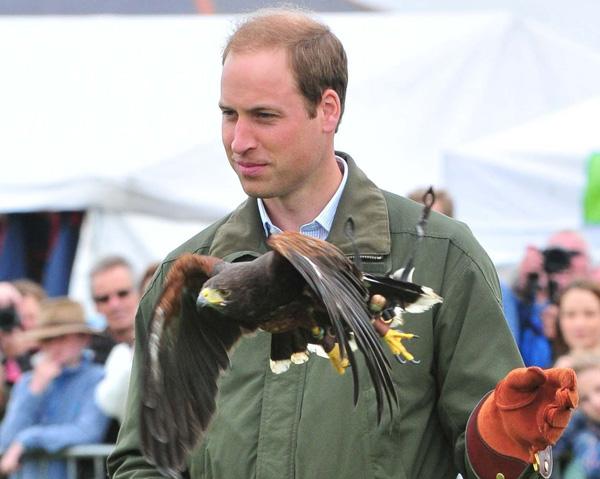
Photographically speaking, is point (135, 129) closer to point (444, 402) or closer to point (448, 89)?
point (448, 89)

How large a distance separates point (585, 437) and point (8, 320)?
3331mm

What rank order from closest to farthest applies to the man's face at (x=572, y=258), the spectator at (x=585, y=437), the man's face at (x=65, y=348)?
the spectator at (x=585, y=437) → the man's face at (x=65, y=348) → the man's face at (x=572, y=258)

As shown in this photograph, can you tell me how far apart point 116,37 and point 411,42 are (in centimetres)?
228

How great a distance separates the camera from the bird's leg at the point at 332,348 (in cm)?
283

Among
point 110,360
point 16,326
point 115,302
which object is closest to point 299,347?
point 110,360

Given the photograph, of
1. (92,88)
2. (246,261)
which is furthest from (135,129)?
(246,261)

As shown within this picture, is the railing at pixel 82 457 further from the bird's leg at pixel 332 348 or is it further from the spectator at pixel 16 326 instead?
the bird's leg at pixel 332 348

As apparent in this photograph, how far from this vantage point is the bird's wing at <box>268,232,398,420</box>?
2.68 m

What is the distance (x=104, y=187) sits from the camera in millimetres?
9625

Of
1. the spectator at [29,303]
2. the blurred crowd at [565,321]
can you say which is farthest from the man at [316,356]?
the spectator at [29,303]

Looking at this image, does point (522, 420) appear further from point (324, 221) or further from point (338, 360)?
point (324, 221)

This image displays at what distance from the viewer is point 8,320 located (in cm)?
750

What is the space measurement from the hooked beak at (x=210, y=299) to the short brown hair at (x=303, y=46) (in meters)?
0.45

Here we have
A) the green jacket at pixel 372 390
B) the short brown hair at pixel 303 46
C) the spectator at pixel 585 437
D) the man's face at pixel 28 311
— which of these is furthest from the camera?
the man's face at pixel 28 311
